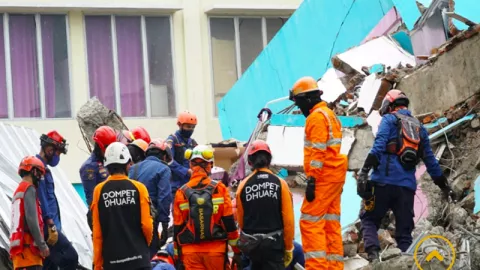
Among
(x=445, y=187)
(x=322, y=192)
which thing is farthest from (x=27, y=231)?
(x=445, y=187)

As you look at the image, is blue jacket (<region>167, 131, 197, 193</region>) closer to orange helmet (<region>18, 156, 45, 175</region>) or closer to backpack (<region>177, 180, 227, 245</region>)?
orange helmet (<region>18, 156, 45, 175</region>)

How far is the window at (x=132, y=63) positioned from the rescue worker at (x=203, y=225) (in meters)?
12.6

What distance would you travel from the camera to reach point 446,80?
1330cm

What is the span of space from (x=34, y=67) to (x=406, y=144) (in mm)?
12766

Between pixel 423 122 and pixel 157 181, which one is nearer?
pixel 157 181

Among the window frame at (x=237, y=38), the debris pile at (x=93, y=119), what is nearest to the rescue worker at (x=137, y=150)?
the debris pile at (x=93, y=119)

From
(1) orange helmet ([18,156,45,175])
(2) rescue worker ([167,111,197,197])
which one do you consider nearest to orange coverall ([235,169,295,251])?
(1) orange helmet ([18,156,45,175])

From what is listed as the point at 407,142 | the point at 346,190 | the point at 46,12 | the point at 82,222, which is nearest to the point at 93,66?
the point at 46,12

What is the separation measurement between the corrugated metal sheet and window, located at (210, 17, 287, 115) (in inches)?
281

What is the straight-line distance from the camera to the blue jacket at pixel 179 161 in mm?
12766

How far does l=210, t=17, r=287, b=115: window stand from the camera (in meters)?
23.2

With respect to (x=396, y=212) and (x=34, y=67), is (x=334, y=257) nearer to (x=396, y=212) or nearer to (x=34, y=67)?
(x=396, y=212)

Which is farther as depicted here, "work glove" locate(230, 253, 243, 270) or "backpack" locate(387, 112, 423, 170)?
"backpack" locate(387, 112, 423, 170)

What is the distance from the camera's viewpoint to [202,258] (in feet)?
32.4
